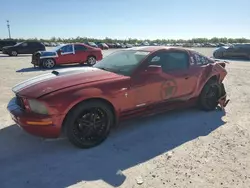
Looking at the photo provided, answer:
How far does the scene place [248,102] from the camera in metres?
6.11

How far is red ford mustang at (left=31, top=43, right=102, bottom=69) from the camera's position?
44.1ft

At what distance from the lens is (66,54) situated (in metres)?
13.9

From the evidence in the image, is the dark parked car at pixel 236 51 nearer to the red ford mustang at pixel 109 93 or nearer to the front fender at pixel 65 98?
the red ford mustang at pixel 109 93

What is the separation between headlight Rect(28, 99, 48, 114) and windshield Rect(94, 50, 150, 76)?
4.72 ft

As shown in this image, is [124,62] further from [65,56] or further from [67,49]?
[67,49]

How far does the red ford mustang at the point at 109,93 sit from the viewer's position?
3377mm

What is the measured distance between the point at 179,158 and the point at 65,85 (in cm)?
194

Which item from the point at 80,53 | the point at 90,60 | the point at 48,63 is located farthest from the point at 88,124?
the point at 90,60

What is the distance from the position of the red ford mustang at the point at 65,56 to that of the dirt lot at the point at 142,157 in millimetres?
9205

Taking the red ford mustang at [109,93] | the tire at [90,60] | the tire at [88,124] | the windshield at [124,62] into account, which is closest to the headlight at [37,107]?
the red ford mustang at [109,93]

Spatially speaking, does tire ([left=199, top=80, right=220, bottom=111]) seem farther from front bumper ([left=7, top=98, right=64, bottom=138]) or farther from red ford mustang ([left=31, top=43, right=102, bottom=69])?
red ford mustang ([left=31, top=43, right=102, bottom=69])

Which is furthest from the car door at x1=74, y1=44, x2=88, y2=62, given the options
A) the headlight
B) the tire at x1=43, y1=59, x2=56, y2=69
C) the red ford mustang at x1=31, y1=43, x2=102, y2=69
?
the headlight

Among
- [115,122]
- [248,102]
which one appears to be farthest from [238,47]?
[115,122]

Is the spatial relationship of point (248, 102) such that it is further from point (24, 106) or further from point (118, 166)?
point (24, 106)
